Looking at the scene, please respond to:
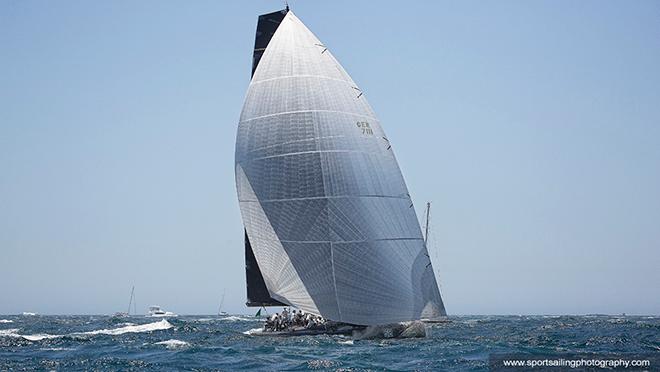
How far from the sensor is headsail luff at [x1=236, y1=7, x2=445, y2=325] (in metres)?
39.2

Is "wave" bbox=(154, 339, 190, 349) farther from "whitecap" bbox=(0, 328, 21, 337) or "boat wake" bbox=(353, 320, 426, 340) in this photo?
"whitecap" bbox=(0, 328, 21, 337)

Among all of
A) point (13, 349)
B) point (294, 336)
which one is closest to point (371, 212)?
point (294, 336)

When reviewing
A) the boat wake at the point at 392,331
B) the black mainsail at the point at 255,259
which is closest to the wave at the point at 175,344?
the black mainsail at the point at 255,259

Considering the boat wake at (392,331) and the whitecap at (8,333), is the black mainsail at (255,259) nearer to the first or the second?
the boat wake at (392,331)

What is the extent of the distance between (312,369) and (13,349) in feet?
66.0

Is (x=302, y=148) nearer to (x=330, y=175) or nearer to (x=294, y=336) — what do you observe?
(x=330, y=175)

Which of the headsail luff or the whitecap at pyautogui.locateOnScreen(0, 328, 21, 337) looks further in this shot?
the whitecap at pyautogui.locateOnScreen(0, 328, 21, 337)

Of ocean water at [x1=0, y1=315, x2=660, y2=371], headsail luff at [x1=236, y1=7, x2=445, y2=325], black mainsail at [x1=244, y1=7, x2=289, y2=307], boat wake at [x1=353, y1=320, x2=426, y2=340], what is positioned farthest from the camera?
black mainsail at [x1=244, y1=7, x2=289, y2=307]

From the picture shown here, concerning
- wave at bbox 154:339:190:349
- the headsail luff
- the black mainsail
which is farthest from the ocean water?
the black mainsail

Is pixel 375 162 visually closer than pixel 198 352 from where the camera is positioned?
No

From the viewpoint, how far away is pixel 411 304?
3956cm

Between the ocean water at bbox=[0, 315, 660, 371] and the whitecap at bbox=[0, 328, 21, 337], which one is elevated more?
the whitecap at bbox=[0, 328, 21, 337]

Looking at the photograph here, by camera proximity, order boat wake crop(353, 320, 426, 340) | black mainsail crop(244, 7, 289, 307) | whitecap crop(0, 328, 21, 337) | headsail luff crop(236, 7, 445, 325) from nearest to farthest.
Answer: headsail luff crop(236, 7, 445, 325), boat wake crop(353, 320, 426, 340), black mainsail crop(244, 7, 289, 307), whitecap crop(0, 328, 21, 337)

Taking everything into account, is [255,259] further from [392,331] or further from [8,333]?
[8,333]
